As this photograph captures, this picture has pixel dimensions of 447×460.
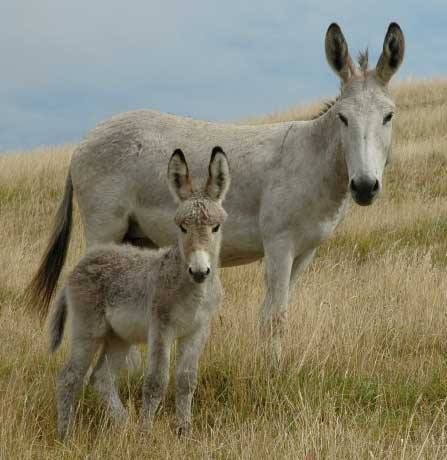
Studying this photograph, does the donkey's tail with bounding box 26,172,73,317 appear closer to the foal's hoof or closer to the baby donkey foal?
the foal's hoof

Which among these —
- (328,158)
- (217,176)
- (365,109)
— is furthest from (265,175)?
(217,176)

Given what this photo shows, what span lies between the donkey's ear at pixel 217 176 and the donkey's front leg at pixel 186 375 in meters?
0.77

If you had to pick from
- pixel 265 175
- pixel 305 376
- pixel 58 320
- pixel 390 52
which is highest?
pixel 390 52

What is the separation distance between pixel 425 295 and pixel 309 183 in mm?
1924

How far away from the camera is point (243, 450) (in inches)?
151

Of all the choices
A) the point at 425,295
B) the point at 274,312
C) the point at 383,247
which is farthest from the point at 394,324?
the point at 383,247

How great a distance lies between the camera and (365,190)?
488 centimetres

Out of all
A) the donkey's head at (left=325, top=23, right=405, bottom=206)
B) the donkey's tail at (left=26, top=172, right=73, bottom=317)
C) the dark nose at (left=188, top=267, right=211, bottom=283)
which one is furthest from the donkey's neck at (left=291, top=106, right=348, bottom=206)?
the donkey's tail at (left=26, top=172, right=73, bottom=317)

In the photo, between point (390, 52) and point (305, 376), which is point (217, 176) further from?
point (390, 52)

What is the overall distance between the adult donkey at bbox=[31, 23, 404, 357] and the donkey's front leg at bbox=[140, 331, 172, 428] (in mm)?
1341

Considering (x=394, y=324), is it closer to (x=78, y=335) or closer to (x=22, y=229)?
(x=78, y=335)

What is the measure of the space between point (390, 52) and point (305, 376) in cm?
235

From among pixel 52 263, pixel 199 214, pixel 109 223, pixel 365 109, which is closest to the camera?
pixel 199 214

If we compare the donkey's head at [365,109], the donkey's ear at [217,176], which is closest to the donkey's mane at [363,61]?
the donkey's head at [365,109]
